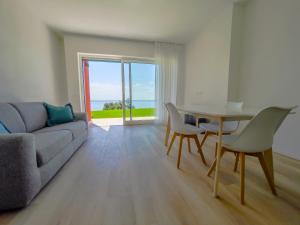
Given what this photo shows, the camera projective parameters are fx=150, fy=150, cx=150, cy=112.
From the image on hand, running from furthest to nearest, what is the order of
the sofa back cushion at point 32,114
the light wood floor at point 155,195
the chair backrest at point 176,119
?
the sofa back cushion at point 32,114 < the chair backrest at point 176,119 < the light wood floor at point 155,195

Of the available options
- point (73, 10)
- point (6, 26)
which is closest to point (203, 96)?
point (73, 10)

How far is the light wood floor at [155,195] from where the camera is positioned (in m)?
1.12

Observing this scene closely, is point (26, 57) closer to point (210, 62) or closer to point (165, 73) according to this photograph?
point (165, 73)

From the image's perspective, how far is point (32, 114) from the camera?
2.24 meters

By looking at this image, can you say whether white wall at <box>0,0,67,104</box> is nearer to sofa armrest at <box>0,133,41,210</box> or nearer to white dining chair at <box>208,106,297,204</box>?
sofa armrest at <box>0,133,41,210</box>

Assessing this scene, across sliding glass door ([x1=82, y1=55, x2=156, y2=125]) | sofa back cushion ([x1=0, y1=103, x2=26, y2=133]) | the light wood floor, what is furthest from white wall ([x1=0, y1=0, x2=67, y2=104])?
the light wood floor

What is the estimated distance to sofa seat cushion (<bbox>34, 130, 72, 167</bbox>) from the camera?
55.0 inches

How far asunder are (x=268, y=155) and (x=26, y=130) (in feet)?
9.54

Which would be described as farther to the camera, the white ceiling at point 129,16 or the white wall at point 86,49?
the white wall at point 86,49

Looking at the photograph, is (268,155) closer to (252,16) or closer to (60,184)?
(60,184)

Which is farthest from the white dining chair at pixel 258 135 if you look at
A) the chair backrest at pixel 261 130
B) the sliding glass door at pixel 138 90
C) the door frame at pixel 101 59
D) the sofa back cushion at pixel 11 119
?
the door frame at pixel 101 59

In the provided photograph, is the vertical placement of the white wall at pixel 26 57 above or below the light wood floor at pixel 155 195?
above

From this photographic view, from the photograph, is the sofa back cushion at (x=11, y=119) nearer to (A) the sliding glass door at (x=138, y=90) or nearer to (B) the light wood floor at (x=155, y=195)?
(B) the light wood floor at (x=155, y=195)

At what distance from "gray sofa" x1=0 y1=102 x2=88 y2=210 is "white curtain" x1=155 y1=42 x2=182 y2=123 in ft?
9.56
